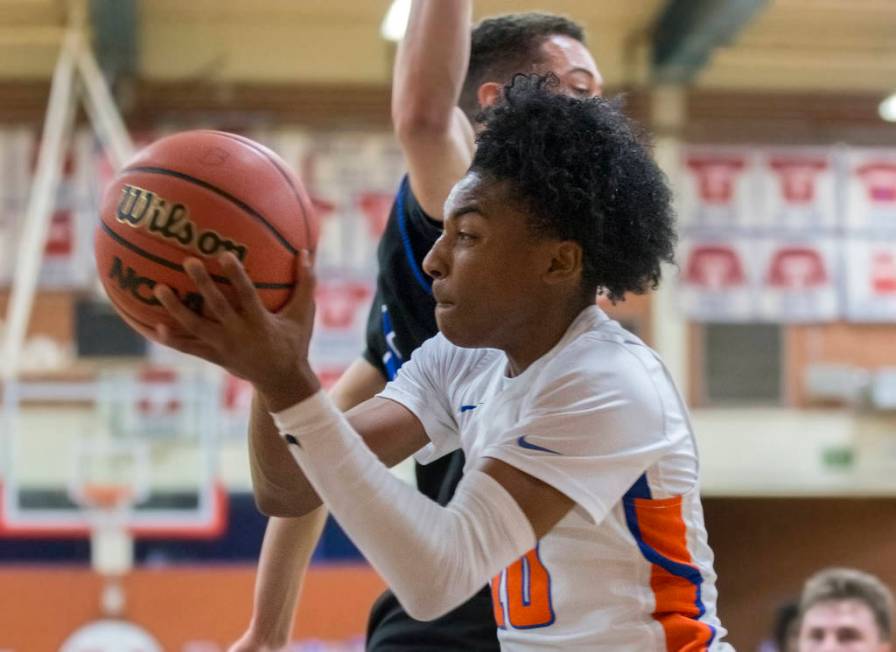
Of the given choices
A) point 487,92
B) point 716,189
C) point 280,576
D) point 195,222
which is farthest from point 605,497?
point 716,189

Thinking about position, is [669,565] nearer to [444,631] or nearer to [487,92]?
[444,631]

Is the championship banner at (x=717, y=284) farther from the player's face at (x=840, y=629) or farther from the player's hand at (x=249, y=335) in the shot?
the player's hand at (x=249, y=335)

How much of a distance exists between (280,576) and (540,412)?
3.28ft

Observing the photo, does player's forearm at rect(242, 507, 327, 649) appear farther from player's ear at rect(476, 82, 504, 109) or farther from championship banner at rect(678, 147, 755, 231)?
championship banner at rect(678, 147, 755, 231)

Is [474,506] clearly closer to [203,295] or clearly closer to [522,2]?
[203,295]

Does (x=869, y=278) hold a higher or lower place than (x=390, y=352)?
higher

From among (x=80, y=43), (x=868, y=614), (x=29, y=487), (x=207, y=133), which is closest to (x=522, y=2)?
(x=80, y=43)

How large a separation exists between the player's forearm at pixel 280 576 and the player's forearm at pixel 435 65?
0.77 metres

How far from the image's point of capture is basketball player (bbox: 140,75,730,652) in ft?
5.20

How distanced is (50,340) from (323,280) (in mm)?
1777

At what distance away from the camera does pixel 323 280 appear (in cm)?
859

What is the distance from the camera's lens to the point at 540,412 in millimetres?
1734

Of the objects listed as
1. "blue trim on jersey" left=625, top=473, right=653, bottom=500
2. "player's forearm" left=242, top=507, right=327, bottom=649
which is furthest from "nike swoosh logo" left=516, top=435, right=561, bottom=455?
"player's forearm" left=242, top=507, right=327, bottom=649

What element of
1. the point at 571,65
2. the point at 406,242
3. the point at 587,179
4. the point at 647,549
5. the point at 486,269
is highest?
the point at 571,65
